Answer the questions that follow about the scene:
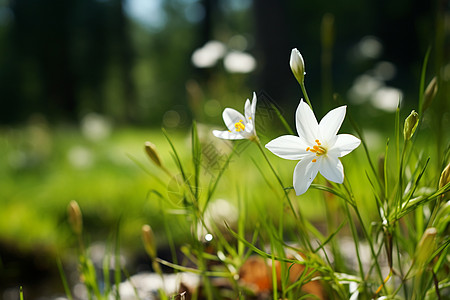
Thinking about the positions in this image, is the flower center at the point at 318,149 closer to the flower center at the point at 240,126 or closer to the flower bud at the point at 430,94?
the flower center at the point at 240,126

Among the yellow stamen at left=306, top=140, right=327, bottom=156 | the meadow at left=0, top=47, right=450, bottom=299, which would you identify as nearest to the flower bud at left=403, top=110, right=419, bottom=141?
the meadow at left=0, top=47, right=450, bottom=299

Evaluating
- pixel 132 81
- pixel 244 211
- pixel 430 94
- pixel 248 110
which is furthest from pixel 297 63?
pixel 132 81

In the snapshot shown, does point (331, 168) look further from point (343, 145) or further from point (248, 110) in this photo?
point (248, 110)

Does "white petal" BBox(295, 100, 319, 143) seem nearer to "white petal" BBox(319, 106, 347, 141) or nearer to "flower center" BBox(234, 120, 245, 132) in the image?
"white petal" BBox(319, 106, 347, 141)

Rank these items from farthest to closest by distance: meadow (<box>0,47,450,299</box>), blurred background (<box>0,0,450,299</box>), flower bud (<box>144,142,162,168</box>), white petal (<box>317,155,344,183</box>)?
blurred background (<box>0,0,450,299</box>)
flower bud (<box>144,142,162,168</box>)
meadow (<box>0,47,450,299</box>)
white petal (<box>317,155,344,183</box>)

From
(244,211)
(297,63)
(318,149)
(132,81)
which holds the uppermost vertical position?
(132,81)

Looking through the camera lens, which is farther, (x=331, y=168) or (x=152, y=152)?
(x=152, y=152)
